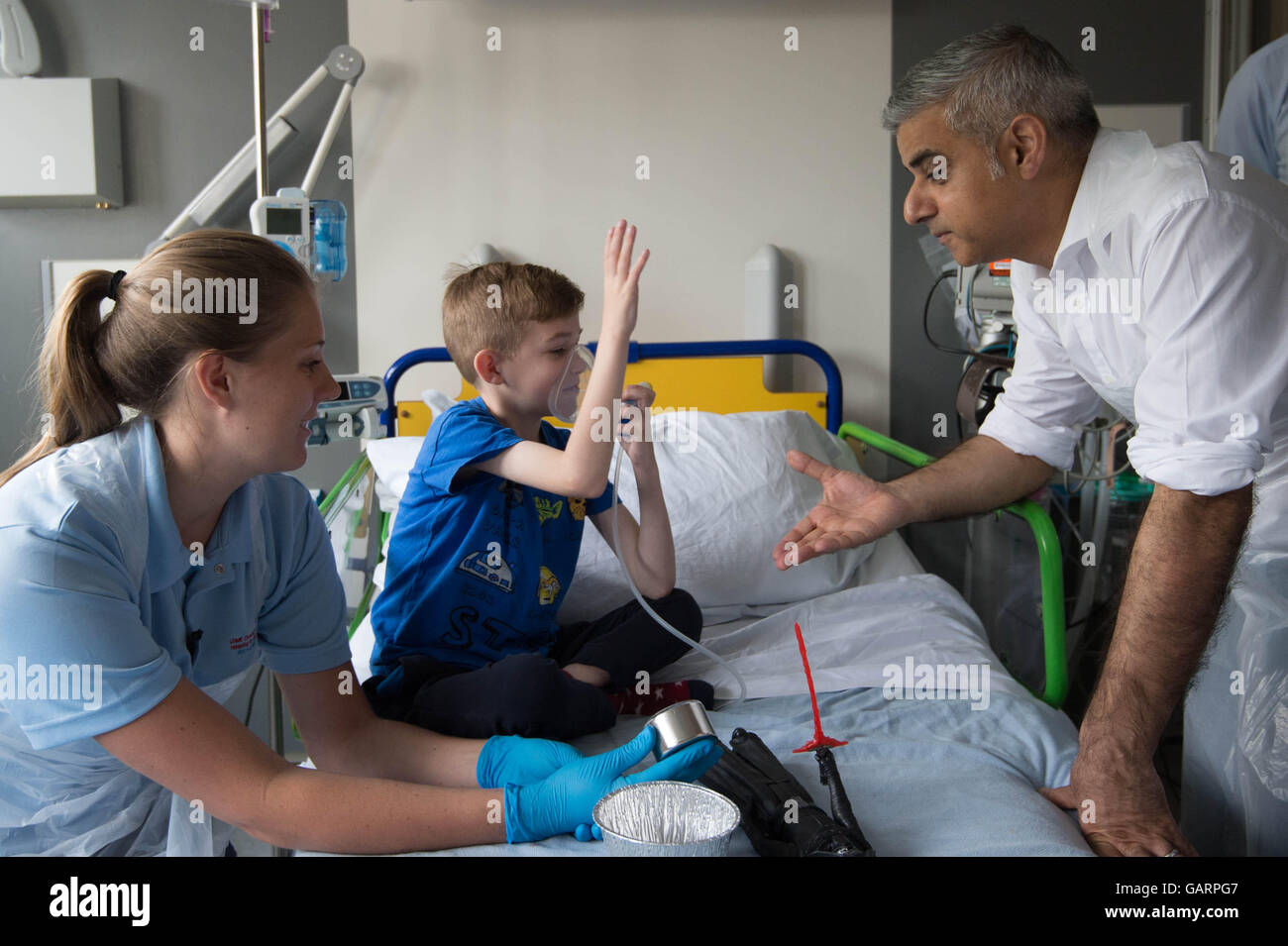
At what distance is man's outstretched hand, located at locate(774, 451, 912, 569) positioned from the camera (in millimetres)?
1510

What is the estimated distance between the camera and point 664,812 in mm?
1026

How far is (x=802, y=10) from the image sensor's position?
2609 mm

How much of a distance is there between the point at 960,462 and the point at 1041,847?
2.46ft

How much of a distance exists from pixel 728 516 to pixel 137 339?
128 centimetres

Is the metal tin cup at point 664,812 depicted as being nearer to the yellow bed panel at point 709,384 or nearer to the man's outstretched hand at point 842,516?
the man's outstretched hand at point 842,516

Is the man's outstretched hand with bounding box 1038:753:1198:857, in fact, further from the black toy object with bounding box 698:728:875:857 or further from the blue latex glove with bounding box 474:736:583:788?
the blue latex glove with bounding box 474:736:583:788

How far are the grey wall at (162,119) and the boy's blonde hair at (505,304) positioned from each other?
1100mm

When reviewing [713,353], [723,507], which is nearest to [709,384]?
[713,353]

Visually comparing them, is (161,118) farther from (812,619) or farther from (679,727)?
(679,727)

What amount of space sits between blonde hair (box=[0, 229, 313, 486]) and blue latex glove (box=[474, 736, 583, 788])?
1.78 feet

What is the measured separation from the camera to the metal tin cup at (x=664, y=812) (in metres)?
1.00

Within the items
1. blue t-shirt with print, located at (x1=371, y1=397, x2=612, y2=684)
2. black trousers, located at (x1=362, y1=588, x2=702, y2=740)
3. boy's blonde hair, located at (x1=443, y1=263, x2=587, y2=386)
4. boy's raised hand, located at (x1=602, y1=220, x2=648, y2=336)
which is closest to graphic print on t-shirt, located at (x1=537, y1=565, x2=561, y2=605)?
blue t-shirt with print, located at (x1=371, y1=397, x2=612, y2=684)
